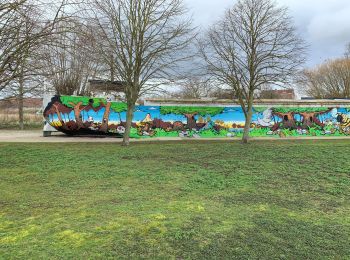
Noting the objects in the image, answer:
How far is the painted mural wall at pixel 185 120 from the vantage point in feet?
80.6

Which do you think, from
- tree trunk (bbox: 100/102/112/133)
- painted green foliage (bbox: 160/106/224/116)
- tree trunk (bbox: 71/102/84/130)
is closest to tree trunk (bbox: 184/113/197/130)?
painted green foliage (bbox: 160/106/224/116)

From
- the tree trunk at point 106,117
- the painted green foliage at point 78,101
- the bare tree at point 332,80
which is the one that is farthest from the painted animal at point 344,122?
the painted green foliage at point 78,101

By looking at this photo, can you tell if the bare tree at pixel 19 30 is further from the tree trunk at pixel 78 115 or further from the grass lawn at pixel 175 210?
the tree trunk at pixel 78 115

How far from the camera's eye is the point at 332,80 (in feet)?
150

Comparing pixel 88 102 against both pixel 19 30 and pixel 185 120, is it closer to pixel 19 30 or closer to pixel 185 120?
pixel 185 120

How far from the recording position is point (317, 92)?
47156 mm

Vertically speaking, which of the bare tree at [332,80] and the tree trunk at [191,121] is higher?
the bare tree at [332,80]

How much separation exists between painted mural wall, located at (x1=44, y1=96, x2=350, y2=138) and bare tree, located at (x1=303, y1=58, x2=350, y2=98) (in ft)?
57.7

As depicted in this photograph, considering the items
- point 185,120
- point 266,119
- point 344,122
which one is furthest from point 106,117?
point 344,122

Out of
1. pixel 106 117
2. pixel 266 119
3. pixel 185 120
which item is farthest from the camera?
pixel 266 119

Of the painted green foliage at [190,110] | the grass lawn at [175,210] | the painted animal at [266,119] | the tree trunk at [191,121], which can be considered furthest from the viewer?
the painted animal at [266,119]

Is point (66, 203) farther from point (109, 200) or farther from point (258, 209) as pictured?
point (258, 209)

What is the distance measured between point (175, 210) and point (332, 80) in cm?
4492

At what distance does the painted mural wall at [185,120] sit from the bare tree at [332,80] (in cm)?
1758
